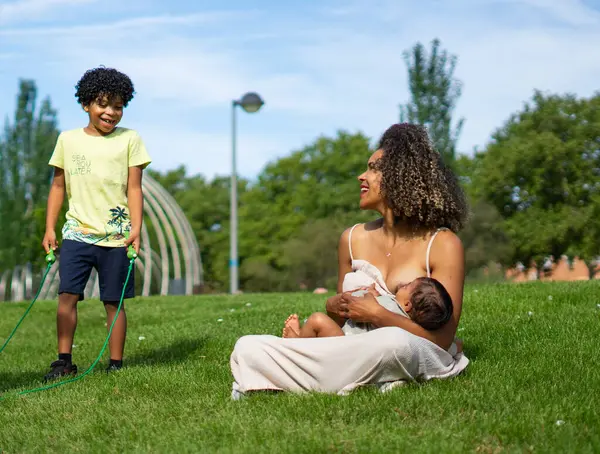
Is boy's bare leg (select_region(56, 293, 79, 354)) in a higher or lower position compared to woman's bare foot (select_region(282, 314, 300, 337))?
lower

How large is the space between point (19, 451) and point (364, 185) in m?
2.38

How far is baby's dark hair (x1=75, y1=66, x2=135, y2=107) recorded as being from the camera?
6.23 metres

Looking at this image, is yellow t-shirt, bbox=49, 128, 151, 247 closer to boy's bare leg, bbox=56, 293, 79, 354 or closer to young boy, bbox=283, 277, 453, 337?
boy's bare leg, bbox=56, 293, 79, 354

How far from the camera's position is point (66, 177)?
627cm

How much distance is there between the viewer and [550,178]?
3591 cm

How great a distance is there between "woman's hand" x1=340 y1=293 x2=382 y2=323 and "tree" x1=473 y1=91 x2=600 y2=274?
1216 inches

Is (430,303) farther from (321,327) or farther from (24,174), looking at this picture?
(24,174)

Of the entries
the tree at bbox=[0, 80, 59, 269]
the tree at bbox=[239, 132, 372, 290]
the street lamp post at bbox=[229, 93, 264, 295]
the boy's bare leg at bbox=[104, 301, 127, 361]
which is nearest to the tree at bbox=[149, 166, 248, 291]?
the tree at bbox=[239, 132, 372, 290]

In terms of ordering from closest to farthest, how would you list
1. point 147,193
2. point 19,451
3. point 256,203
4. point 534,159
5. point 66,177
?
point 19,451
point 66,177
point 147,193
point 534,159
point 256,203

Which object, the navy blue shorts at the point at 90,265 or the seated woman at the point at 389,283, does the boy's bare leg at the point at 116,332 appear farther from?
the seated woman at the point at 389,283

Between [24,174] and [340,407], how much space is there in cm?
3729

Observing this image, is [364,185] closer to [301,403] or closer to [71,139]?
[301,403]

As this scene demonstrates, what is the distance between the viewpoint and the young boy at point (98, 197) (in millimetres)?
6227

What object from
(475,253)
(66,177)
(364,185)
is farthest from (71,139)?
(475,253)
